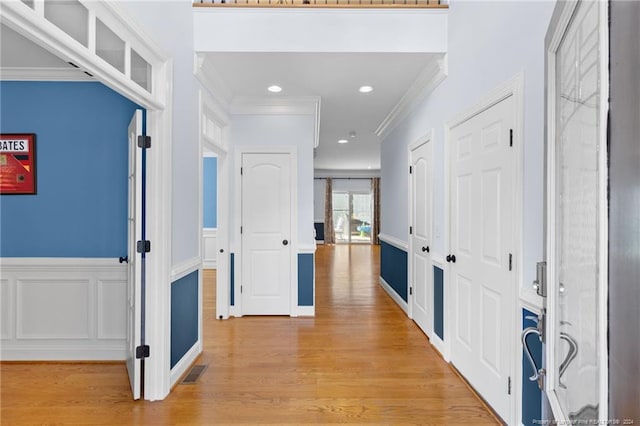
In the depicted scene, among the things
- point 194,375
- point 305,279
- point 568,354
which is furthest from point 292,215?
point 568,354

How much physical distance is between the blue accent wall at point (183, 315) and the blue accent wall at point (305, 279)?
55.4 inches

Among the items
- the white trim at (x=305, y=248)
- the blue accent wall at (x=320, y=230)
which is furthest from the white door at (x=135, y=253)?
the blue accent wall at (x=320, y=230)

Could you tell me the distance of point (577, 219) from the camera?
0.90 meters

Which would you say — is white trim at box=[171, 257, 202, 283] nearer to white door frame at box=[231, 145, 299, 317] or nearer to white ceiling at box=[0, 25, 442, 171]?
white door frame at box=[231, 145, 299, 317]

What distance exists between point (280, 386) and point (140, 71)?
2395 millimetres

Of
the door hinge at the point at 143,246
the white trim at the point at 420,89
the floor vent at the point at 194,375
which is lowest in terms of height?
the floor vent at the point at 194,375

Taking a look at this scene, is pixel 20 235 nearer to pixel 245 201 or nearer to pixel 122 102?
pixel 122 102

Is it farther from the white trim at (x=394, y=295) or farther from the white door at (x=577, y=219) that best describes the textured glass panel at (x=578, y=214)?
the white trim at (x=394, y=295)

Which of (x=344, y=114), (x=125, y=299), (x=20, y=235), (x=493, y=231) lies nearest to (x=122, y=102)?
(x=20, y=235)

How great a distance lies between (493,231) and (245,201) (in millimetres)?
2792

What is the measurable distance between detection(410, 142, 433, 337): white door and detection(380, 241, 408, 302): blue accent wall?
0.37 meters

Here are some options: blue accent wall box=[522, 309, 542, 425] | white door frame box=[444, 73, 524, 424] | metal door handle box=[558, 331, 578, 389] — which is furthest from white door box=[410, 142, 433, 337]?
metal door handle box=[558, 331, 578, 389]

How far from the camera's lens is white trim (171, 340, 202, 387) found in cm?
248

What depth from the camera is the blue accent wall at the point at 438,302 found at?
3.02 metres
